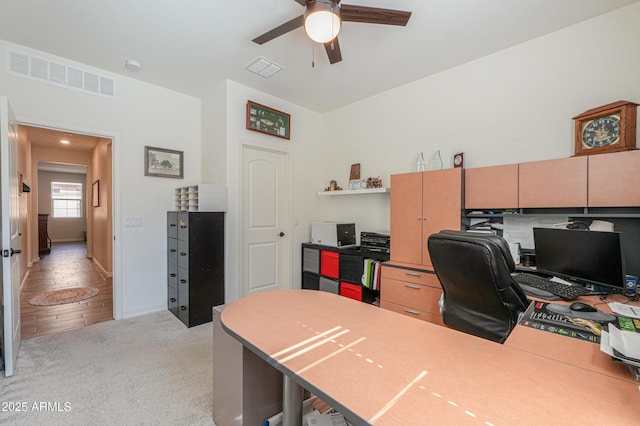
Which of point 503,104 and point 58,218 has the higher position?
point 503,104

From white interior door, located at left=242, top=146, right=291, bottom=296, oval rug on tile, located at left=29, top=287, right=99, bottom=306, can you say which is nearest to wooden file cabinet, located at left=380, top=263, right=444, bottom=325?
white interior door, located at left=242, top=146, right=291, bottom=296

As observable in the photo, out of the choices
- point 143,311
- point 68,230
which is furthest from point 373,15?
point 68,230

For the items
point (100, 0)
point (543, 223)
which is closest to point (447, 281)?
point (543, 223)

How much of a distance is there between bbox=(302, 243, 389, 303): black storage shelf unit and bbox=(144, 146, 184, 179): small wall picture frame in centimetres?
196

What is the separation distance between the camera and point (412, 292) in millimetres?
2689

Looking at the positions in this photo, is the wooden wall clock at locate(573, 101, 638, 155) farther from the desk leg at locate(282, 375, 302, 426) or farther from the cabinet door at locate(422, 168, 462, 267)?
the desk leg at locate(282, 375, 302, 426)

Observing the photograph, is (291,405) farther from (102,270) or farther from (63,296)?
(102,270)

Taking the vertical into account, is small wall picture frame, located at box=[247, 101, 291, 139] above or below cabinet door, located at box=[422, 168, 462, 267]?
above

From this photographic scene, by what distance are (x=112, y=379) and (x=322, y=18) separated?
293 cm

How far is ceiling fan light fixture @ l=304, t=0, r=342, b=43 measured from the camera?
1737 millimetres

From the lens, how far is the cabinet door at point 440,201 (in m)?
2.62

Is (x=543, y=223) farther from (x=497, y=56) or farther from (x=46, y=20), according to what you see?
(x=46, y=20)

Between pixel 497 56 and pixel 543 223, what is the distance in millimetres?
1659

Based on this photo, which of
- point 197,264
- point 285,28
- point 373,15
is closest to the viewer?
point 373,15
